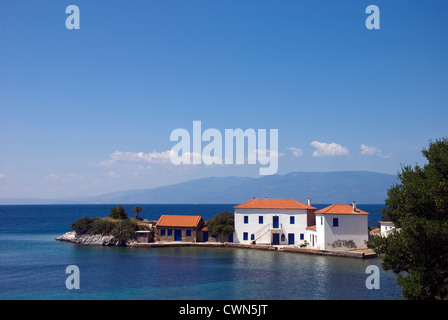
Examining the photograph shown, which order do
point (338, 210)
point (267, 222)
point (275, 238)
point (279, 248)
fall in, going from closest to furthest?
point (338, 210)
point (279, 248)
point (275, 238)
point (267, 222)

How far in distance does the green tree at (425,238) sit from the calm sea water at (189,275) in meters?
6.69

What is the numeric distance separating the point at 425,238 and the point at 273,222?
105 ft

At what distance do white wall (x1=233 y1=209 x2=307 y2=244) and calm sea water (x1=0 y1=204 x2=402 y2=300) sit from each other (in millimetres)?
3791

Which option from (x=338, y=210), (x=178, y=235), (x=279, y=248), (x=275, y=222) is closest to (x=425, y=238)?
(x=338, y=210)

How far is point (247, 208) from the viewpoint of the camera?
162 feet

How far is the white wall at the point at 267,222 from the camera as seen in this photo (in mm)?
47781

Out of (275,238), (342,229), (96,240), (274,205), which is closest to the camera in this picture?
(342,229)

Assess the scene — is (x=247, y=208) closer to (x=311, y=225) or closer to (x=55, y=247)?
(x=311, y=225)

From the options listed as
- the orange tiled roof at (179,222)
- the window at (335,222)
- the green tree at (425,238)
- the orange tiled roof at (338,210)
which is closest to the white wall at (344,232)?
the window at (335,222)

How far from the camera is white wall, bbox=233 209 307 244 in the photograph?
47781mm

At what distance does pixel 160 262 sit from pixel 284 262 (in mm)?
12638

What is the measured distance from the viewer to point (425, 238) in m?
17.2

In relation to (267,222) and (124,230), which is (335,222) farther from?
(124,230)
